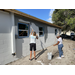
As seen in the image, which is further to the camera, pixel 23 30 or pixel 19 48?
pixel 23 30

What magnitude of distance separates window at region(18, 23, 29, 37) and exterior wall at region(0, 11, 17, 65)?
0.74m

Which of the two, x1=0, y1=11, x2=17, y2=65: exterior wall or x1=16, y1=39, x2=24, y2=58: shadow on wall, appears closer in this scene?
x1=0, y1=11, x2=17, y2=65: exterior wall

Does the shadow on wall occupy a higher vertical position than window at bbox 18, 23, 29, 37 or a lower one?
lower

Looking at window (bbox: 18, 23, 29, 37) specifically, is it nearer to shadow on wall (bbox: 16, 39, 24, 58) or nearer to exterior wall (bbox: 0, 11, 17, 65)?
shadow on wall (bbox: 16, 39, 24, 58)

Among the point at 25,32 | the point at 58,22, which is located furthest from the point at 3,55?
the point at 58,22

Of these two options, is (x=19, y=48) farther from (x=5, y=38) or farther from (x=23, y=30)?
(x=23, y=30)

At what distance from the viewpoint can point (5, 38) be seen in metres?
3.05

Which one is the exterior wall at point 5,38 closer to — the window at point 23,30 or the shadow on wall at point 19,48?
the shadow on wall at point 19,48

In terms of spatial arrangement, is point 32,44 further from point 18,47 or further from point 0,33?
point 0,33

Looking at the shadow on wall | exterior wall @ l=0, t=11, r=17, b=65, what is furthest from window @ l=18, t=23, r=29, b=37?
exterior wall @ l=0, t=11, r=17, b=65

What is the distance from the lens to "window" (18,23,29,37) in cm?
388

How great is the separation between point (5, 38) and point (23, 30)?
1.39m

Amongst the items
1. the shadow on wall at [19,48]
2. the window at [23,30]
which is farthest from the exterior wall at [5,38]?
the window at [23,30]

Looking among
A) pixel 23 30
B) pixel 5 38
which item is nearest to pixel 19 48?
pixel 5 38
